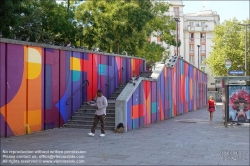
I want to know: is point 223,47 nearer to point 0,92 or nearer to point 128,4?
point 128,4

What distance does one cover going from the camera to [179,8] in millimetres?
78750

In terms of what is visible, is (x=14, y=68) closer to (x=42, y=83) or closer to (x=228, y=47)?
(x=42, y=83)

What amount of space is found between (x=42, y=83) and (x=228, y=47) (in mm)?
46181

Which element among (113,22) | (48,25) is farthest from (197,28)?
(48,25)

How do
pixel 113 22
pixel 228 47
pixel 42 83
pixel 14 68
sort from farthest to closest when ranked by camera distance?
1. pixel 228 47
2. pixel 113 22
3. pixel 42 83
4. pixel 14 68

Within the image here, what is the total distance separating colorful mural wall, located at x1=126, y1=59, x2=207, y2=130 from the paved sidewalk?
2.52m

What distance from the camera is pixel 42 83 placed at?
497 inches

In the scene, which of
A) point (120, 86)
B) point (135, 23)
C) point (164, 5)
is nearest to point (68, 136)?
point (120, 86)

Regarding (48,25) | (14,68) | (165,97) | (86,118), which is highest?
(48,25)

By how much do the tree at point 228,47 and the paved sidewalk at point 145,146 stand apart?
141ft

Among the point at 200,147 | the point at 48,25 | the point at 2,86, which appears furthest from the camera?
the point at 48,25

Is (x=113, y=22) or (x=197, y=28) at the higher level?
(x=197, y=28)

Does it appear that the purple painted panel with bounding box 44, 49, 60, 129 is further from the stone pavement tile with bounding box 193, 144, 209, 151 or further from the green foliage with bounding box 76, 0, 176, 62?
the green foliage with bounding box 76, 0, 176, 62

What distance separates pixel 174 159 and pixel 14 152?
13.3ft
